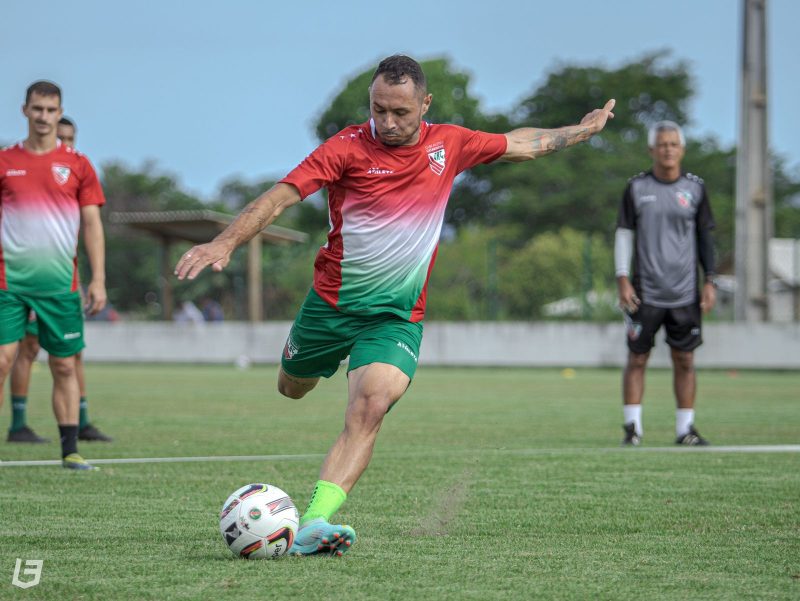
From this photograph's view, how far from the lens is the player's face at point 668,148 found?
962 cm

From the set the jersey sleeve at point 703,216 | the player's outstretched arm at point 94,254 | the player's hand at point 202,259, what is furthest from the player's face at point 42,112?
the jersey sleeve at point 703,216

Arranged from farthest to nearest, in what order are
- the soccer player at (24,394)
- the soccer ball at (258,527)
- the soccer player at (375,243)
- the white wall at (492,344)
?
the white wall at (492,344) < the soccer player at (24,394) < the soccer player at (375,243) < the soccer ball at (258,527)

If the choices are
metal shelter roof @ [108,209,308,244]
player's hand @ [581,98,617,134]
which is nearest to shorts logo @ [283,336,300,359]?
player's hand @ [581,98,617,134]

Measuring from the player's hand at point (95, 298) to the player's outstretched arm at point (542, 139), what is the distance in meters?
3.46

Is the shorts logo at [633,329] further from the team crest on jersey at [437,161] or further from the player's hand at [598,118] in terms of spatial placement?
the team crest on jersey at [437,161]

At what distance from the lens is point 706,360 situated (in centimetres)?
2441

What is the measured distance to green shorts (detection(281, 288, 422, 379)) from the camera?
5.48 m

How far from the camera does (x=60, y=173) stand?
8.12m

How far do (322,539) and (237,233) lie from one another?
4.16 feet

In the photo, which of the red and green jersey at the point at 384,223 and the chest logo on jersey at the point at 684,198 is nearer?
the red and green jersey at the point at 384,223

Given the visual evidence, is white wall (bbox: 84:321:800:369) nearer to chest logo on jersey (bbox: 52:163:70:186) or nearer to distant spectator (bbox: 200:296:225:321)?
distant spectator (bbox: 200:296:225:321)

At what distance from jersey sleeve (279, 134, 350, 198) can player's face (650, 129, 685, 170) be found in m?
4.79

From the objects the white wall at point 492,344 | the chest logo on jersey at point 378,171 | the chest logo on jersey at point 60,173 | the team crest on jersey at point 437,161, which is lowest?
the white wall at point 492,344

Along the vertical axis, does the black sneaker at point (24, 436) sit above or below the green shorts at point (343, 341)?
below
